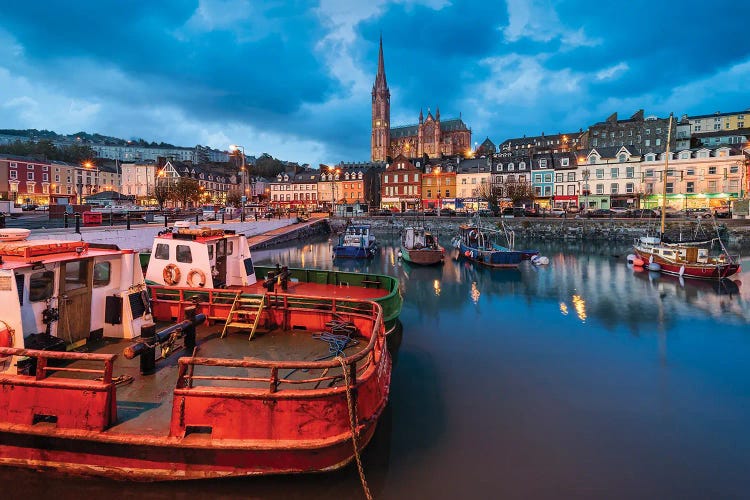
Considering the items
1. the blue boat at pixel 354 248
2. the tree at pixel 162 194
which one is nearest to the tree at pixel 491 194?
the blue boat at pixel 354 248

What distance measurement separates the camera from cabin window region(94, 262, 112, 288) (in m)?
8.47

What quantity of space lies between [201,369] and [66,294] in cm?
306

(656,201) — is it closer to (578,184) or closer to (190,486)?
(578,184)

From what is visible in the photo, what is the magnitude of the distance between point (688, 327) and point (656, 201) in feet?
211

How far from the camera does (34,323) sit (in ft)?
23.9

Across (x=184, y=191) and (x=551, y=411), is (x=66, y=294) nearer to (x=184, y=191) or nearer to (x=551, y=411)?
(x=551, y=411)

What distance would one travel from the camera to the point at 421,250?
36.1m

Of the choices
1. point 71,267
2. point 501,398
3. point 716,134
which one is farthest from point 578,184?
point 71,267

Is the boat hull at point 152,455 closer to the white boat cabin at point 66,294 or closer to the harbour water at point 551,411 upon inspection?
the harbour water at point 551,411

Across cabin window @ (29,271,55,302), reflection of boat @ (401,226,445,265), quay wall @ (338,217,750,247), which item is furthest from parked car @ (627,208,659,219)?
cabin window @ (29,271,55,302)

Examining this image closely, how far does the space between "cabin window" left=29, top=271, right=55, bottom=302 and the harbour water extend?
3.00 meters

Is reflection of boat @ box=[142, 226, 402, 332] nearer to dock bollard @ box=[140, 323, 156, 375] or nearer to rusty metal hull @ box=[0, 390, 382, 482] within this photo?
dock bollard @ box=[140, 323, 156, 375]

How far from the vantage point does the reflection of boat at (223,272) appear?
12203 mm

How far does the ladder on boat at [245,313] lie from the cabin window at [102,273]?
8.95ft
